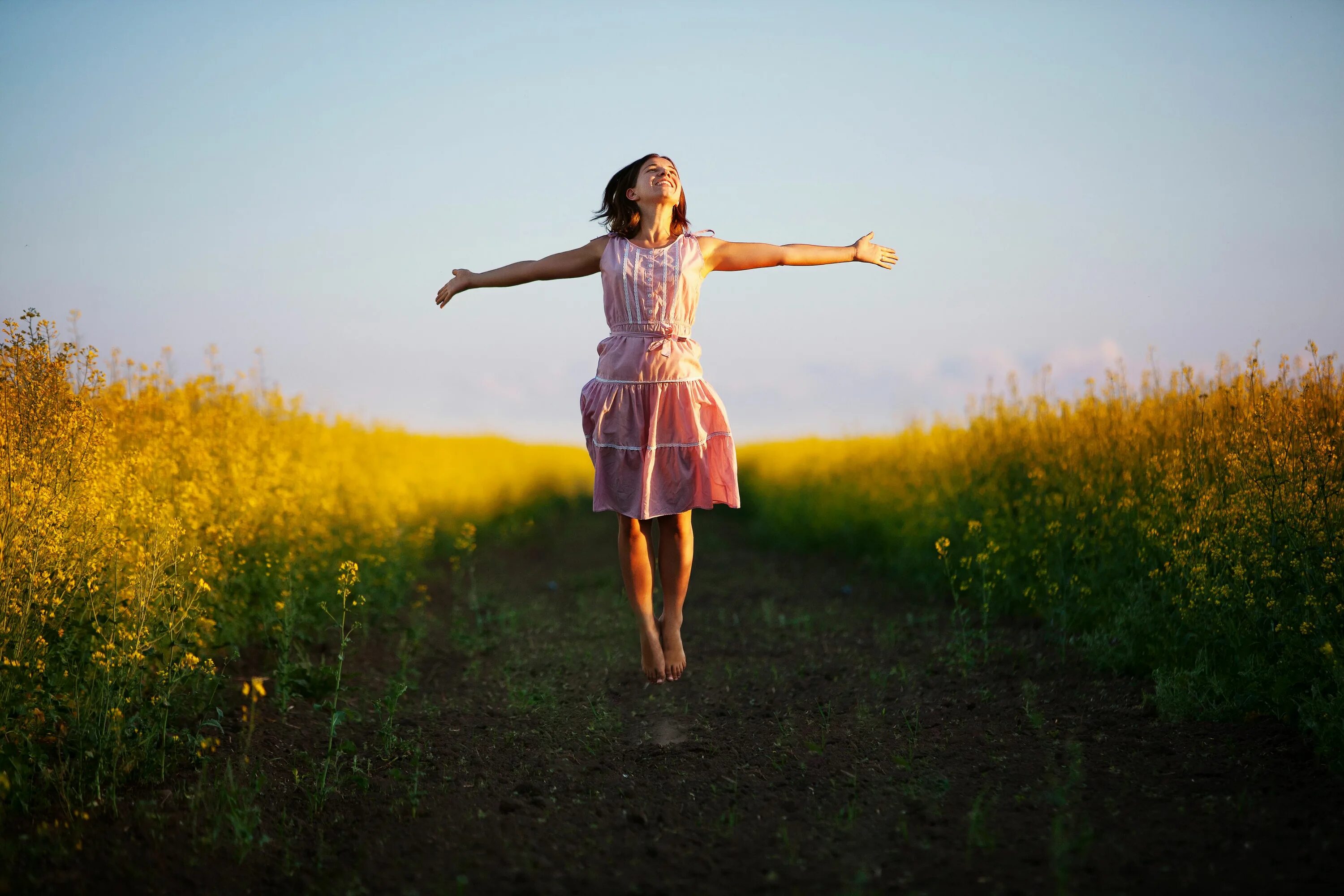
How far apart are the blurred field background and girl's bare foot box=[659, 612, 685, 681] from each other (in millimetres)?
1386

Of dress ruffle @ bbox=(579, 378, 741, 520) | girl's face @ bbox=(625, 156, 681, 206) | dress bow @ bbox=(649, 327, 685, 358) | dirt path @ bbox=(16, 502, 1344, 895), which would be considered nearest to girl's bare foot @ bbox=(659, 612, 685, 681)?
dirt path @ bbox=(16, 502, 1344, 895)

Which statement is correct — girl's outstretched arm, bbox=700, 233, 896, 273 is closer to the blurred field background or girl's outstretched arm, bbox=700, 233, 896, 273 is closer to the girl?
the girl

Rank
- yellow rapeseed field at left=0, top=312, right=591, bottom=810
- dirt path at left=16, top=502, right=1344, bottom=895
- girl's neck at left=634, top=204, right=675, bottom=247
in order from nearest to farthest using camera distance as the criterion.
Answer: dirt path at left=16, top=502, right=1344, bottom=895 → yellow rapeseed field at left=0, top=312, right=591, bottom=810 → girl's neck at left=634, top=204, right=675, bottom=247

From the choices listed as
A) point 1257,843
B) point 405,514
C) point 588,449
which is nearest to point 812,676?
point 588,449

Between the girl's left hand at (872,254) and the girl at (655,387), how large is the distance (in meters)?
0.09

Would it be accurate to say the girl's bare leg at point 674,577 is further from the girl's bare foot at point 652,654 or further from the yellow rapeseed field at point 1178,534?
the yellow rapeseed field at point 1178,534

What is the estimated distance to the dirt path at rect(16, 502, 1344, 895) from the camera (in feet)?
8.49

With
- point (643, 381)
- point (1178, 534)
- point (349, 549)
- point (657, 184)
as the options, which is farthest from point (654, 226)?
point (349, 549)

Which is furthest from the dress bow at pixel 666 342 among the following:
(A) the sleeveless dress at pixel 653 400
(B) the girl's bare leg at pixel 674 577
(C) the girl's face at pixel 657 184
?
(B) the girl's bare leg at pixel 674 577

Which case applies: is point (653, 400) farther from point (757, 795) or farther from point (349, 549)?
point (349, 549)

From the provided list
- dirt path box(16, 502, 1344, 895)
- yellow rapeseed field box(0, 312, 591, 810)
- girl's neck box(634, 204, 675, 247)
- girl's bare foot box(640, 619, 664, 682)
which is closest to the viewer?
dirt path box(16, 502, 1344, 895)

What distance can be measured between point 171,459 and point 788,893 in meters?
4.25

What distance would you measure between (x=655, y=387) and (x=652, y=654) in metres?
1.23

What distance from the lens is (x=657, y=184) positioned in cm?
425
